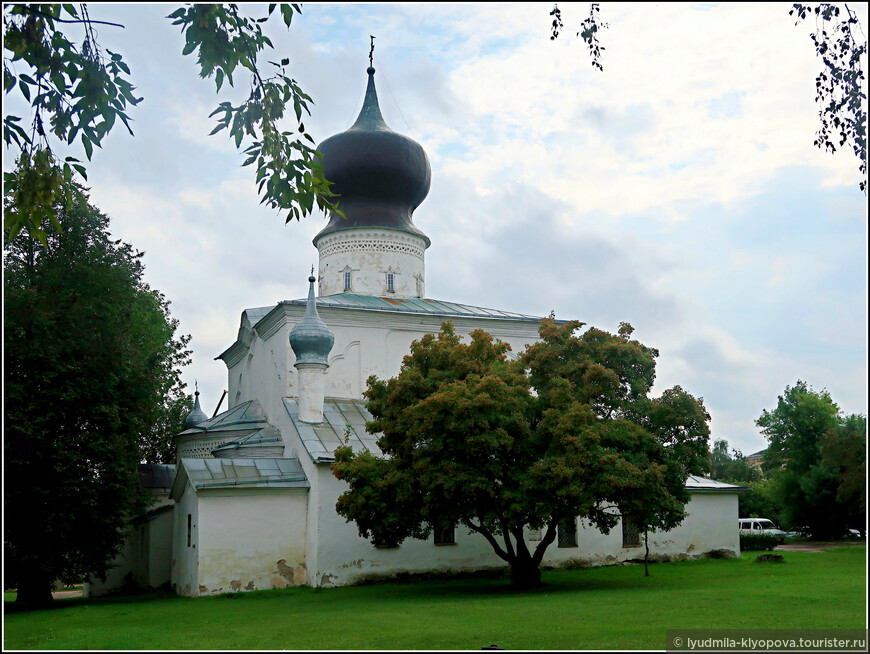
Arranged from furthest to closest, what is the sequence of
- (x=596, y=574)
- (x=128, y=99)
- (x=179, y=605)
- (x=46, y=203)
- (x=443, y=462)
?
1. (x=596, y=574)
2. (x=179, y=605)
3. (x=443, y=462)
4. (x=46, y=203)
5. (x=128, y=99)

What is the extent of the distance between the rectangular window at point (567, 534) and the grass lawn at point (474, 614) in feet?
5.11

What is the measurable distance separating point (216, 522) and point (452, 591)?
5562mm

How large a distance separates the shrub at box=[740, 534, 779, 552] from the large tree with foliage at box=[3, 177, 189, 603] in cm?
2016

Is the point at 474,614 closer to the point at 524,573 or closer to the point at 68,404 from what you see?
the point at 524,573

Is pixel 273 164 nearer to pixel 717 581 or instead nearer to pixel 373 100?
pixel 717 581

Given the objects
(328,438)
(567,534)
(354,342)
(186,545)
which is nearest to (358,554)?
(328,438)

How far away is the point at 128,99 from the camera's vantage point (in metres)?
6.39

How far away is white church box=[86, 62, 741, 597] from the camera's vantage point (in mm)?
18906

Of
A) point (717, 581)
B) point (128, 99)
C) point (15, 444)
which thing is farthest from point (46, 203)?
point (717, 581)

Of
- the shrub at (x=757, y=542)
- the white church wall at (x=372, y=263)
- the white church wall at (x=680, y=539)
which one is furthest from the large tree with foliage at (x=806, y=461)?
the white church wall at (x=372, y=263)

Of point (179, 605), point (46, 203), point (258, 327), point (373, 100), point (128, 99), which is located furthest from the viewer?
point (373, 100)

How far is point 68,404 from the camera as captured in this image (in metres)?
18.1

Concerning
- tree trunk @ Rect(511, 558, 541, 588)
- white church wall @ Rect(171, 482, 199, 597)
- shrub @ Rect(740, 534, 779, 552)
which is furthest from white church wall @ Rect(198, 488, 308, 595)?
shrub @ Rect(740, 534, 779, 552)

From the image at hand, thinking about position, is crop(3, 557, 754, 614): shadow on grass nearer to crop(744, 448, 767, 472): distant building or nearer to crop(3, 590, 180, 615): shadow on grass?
crop(3, 590, 180, 615): shadow on grass
